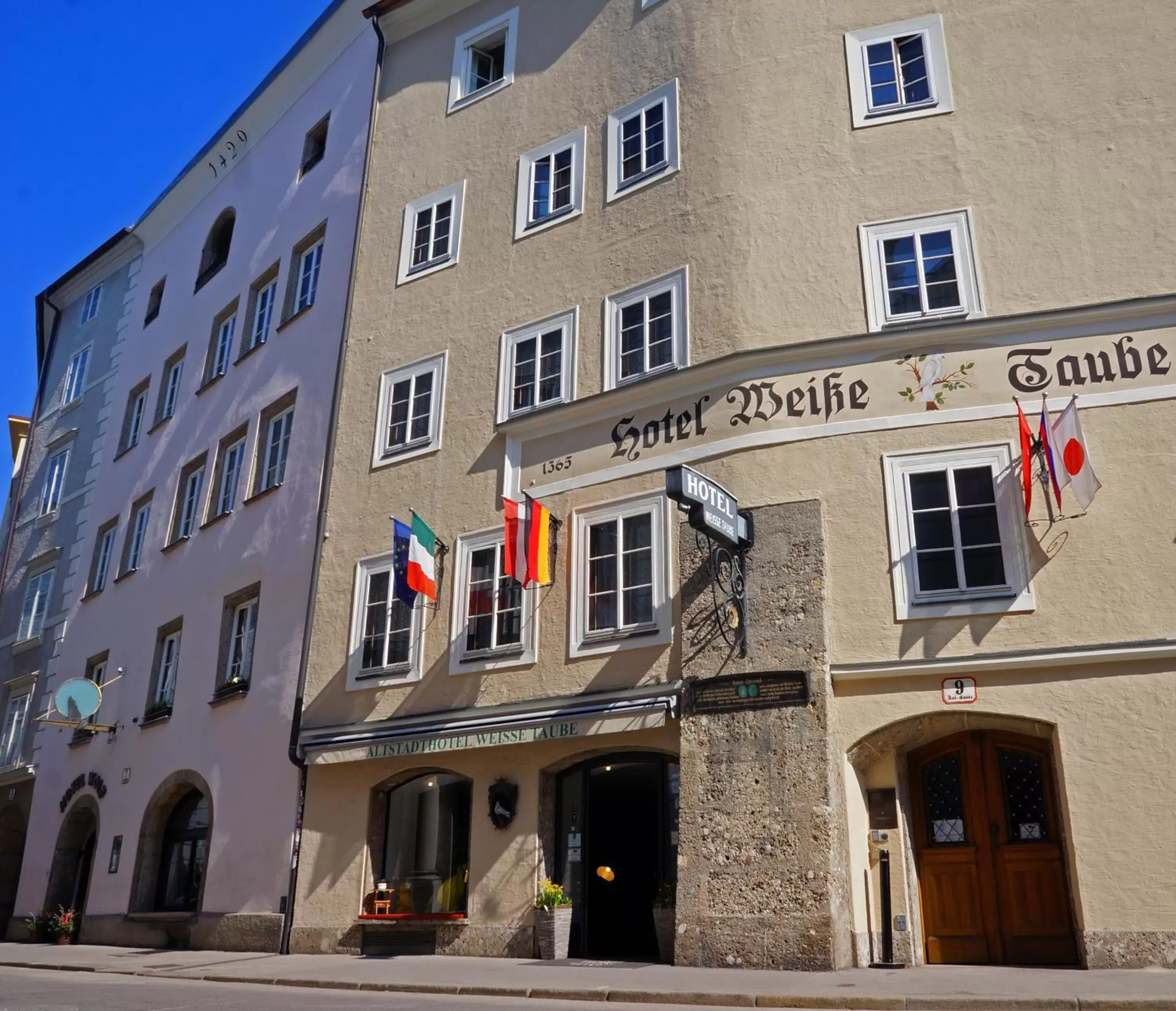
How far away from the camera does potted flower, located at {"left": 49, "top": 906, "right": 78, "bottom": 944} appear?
22.0 meters

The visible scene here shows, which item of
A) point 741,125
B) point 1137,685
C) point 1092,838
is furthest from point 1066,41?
point 1092,838

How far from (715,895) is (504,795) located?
11.6 feet

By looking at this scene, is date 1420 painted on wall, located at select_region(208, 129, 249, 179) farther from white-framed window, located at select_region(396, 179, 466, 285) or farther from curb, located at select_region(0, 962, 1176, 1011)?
curb, located at select_region(0, 962, 1176, 1011)

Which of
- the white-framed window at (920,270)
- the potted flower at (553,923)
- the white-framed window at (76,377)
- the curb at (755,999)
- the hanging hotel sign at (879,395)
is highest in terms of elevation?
the white-framed window at (76,377)

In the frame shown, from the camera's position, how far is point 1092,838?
38.5 feet

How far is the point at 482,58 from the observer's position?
22.2m

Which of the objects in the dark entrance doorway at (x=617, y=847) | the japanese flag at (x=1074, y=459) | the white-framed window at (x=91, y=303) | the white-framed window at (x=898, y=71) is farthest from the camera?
the white-framed window at (x=91, y=303)

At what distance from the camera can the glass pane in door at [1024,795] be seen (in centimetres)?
1281

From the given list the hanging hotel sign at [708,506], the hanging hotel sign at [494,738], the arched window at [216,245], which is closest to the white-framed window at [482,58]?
the arched window at [216,245]

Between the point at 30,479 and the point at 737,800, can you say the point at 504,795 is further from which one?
the point at 30,479

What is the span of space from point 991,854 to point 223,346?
64.7 feet

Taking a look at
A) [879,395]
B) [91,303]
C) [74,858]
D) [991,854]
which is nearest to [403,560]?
[879,395]

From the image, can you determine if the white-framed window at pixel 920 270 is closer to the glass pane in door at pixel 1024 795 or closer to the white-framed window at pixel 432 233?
the glass pane in door at pixel 1024 795

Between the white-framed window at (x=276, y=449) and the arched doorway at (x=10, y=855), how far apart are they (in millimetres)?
11647
